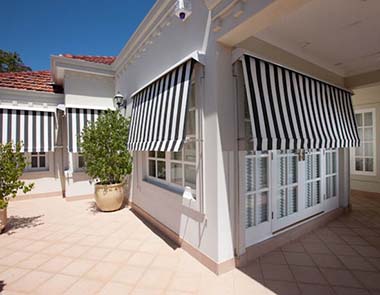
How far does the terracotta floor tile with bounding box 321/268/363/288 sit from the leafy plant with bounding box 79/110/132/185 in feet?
19.5

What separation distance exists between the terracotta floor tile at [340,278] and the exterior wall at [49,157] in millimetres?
10135

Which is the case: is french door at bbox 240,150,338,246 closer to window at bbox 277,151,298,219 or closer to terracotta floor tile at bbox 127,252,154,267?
window at bbox 277,151,298,219

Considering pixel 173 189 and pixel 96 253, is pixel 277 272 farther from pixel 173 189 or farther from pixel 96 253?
pixel 96 253

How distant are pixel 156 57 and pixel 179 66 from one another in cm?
184

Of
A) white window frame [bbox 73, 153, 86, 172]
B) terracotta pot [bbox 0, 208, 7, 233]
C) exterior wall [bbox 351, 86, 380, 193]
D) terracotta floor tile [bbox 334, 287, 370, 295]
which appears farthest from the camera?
white window frame [bbox 73, 153, 86, 172]

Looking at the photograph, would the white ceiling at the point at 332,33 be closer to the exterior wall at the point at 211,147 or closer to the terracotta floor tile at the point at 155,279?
the exterior wall at the point at 211,147

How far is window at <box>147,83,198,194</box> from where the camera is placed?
14.2 ft

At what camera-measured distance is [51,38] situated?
398 inches

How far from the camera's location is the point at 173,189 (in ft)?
16.7

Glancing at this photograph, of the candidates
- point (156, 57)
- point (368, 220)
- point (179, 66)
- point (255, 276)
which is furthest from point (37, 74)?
point (368, 220)

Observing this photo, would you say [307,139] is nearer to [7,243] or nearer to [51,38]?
[7,243]

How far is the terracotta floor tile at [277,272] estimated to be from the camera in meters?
3.39

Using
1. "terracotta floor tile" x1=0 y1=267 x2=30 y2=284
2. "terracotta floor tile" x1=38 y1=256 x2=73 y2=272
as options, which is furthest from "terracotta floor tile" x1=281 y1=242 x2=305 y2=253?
"terracotta floor tile" x1=0 y1=267 x2=30 y2=284

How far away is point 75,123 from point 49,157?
2451mm
